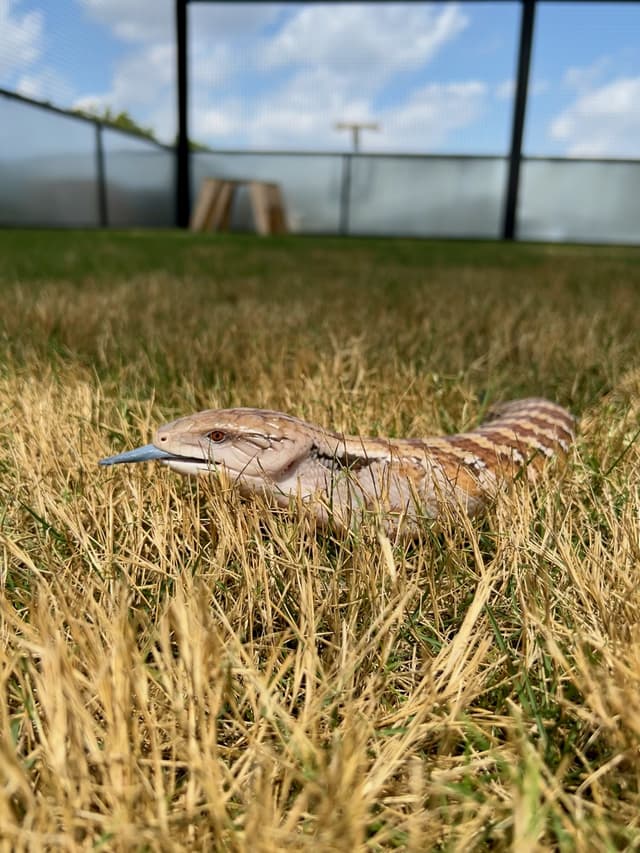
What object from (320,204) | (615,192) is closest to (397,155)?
(320,204)

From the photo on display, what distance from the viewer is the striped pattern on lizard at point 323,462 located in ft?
4.63

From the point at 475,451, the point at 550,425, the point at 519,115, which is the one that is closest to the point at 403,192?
the point at 519,115

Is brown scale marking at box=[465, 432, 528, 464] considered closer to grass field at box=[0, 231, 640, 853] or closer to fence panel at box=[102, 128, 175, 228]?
grass field at box=[0, 231, 640, 853]

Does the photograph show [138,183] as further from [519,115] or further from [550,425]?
[550,425]

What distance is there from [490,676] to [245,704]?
14.9 inches

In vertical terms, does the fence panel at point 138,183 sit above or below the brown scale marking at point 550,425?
above

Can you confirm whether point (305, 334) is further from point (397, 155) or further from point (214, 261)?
point (397, 155)

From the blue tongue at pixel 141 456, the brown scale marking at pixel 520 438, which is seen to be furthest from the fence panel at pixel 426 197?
the blue tongue at pixel 141 456

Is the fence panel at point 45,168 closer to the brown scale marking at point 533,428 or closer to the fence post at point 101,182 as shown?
the fence post at point 101,182

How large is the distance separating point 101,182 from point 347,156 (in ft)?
20.7

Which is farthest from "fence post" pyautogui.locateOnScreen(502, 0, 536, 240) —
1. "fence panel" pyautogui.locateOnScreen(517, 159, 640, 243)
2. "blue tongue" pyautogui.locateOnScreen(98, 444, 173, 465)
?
"blue tongue" pyautogui.locateOnScreen(98, 444, 173, 465)

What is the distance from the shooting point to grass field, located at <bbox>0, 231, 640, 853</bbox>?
743mm

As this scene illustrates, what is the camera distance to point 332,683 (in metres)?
0.94

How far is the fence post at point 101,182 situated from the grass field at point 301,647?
577 inches
